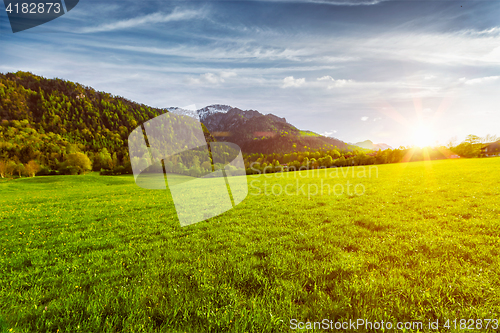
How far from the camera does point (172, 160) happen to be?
6508 mm

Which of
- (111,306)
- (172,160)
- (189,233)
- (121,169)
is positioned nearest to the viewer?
(111,306)

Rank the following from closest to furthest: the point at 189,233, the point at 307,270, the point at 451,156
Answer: the point at 307,270 → the point at 189,233 → the point at 451,156

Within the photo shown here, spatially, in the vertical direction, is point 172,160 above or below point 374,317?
above

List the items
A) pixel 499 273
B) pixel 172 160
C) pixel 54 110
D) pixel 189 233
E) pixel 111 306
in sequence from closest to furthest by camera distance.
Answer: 1. pixel 111 306
2. pixel 499 273
3. pixel 172 160
4. pixel 189 233
5. pixel 54 110

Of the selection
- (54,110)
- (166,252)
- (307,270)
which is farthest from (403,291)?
(54,110)

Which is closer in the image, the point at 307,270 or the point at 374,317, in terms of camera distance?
the point at 374,317

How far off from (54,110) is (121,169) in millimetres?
168479

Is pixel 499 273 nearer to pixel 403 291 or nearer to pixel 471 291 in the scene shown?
pixel 471 291

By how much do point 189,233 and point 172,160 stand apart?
13.5 ft

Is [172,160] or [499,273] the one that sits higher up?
[172,160]

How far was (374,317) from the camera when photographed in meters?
3.61

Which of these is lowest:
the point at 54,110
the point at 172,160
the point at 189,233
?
the point at 189,233

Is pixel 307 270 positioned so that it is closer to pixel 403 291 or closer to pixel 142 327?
pixel 403 291

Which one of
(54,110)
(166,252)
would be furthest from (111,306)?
(54,110)
